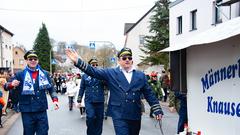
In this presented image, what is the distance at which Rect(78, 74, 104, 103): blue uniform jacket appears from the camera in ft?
32.0

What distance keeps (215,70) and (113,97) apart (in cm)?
161

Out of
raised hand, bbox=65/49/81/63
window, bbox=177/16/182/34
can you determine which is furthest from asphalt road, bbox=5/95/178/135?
window, bbox=177/16/182/34

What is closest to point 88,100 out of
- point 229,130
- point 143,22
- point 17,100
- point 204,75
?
point 17,100

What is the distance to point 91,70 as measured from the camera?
6445 mm

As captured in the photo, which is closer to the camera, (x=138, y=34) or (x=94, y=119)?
(x=94, y=119)

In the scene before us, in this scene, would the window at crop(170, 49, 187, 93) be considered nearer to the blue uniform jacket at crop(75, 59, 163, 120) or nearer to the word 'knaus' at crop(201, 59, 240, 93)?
the word 'knaus' at crop(201, 59, 240, 93)

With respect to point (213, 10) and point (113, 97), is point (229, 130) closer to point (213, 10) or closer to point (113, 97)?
point (113, 97)

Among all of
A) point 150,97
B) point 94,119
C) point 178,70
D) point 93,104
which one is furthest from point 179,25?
point 150,97

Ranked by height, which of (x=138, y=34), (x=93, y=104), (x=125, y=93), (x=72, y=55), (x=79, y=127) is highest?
(x=138, y=34)

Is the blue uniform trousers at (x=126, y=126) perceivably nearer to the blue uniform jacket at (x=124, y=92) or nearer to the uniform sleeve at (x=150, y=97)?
the blue uniform jacket at (x=124, y=92)

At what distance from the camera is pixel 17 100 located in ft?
24.7

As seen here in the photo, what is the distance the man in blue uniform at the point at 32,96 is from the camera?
7.31m

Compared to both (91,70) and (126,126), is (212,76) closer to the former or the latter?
(126,126)

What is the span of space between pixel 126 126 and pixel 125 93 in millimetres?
503
